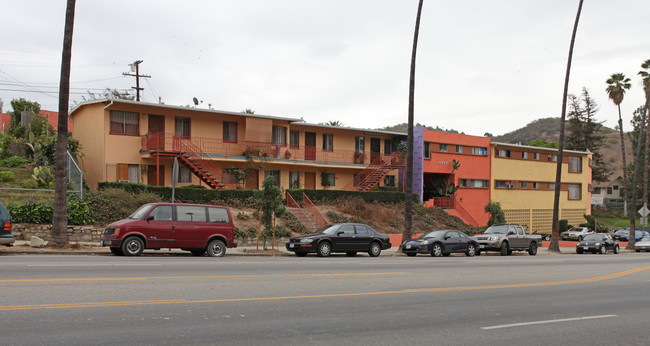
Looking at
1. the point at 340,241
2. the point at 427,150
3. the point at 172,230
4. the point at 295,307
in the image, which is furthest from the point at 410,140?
the point at 295,307

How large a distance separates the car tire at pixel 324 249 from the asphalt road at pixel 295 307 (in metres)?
7.19

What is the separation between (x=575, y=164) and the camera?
55781mm

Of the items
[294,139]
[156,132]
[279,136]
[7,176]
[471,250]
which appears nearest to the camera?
[471,250]

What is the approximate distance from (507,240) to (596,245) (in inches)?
362

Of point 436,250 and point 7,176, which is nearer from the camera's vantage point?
point 436,250

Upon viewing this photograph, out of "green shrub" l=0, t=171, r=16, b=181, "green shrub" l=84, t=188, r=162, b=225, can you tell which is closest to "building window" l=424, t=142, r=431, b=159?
"green shrub" l=84, t=188, r=162, b=225

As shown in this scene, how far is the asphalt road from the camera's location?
24.1 ft

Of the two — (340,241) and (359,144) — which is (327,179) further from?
(340,241)

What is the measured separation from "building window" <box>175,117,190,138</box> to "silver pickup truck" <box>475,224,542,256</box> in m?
18.3

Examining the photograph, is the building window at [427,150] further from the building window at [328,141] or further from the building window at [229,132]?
the building window at [229,132]

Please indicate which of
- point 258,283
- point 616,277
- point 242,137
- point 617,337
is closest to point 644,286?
point 616,277

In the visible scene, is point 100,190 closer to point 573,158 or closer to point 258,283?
point 258,283

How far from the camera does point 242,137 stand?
3584 centimetres

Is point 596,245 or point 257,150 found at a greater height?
point 257,150
